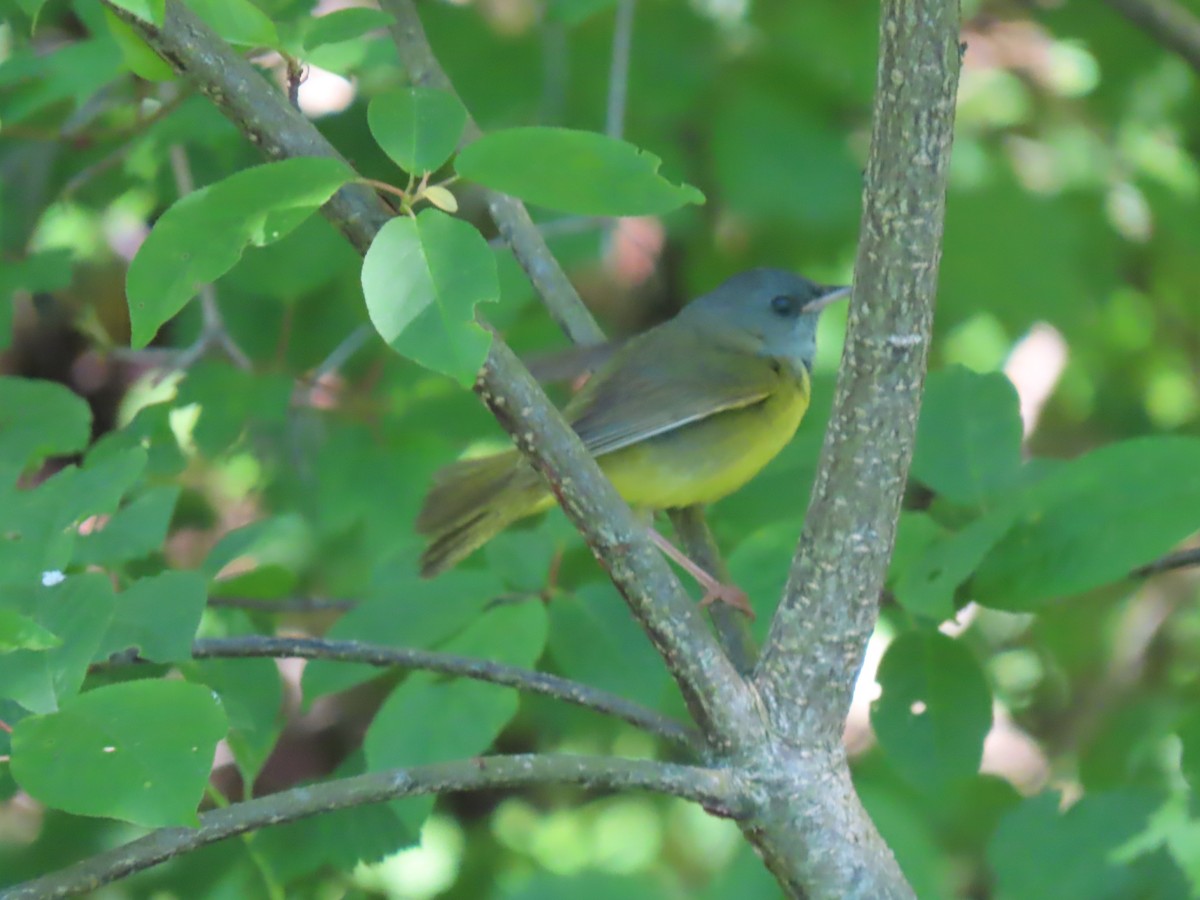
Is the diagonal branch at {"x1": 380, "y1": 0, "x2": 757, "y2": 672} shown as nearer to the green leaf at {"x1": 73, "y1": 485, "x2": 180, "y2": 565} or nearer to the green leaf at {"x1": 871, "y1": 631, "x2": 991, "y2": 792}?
the green leaf at {"x1": 871, "y1": 631, "x2": 991, "y2": 792}

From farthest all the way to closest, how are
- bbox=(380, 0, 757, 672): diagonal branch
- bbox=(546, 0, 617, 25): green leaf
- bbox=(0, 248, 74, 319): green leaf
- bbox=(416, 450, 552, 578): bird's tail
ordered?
bbox=(546, 0, 617, 25): green leaf
bbox=(0, 248, 74, 319): green leaf
bbox=(416, 450, 552, 578): bird's tail
bbox=(380, 0, 757, 672): diagonal branch

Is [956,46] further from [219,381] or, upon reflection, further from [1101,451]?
[219,381]

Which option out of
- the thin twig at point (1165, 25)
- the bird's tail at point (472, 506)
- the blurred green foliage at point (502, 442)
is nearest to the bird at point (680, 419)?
the bird's tail at point (472, 506)

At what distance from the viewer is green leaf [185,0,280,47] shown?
1619 mm

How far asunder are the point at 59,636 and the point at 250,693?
73 cm

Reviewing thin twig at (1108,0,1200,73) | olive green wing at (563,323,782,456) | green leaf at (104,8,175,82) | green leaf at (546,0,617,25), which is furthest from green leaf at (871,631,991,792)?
thin twig at (1108,0,1200,73)

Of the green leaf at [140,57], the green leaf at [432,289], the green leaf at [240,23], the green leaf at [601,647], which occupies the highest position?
the green leaf at [240,23]

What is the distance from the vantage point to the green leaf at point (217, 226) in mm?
1433

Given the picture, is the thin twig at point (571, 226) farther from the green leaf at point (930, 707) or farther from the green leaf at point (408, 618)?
the green leaf at point (930, 707)

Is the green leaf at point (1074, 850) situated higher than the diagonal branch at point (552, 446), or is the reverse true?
the diagonal branch at point (552, 446)

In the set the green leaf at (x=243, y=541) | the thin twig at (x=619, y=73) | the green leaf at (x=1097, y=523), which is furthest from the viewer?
the thin twig at (x=619, y=73)

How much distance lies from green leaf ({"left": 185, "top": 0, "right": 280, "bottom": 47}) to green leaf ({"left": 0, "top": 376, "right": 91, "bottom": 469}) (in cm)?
111

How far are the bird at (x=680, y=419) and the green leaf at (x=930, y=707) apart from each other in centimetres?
36

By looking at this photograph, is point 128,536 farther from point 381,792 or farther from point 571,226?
point 571,226
